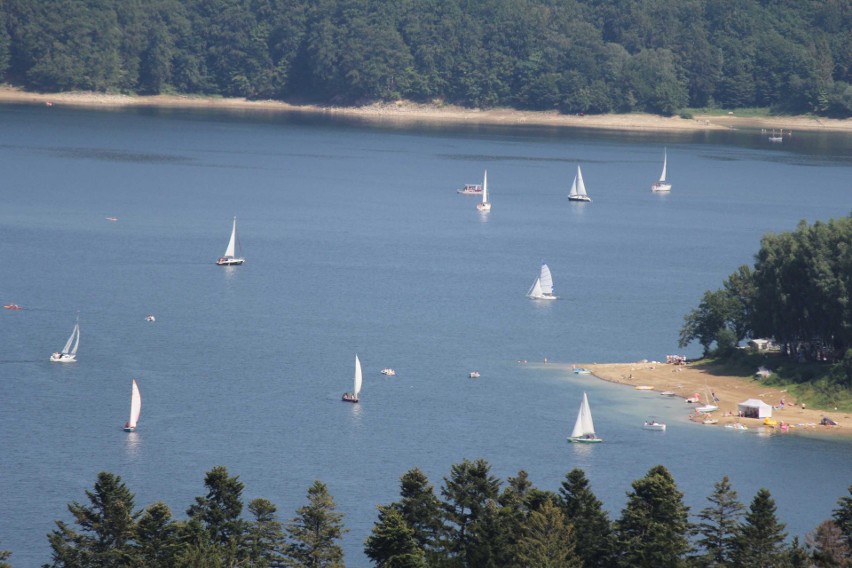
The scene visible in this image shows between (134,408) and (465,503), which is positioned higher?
(465,503)

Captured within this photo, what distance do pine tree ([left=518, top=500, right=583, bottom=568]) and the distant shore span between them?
36.0 meters

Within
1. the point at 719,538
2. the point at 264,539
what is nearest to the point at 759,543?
the point at 719,538

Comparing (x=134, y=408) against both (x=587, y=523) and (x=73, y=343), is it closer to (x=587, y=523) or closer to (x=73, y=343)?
(x=73, y=343)

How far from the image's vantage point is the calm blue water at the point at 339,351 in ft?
269

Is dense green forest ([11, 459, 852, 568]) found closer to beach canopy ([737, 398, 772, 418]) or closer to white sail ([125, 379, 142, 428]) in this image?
white sail ([125, 379, 142, 428])

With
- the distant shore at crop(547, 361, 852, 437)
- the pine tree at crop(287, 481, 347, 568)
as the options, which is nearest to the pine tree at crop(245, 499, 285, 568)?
the pine tree at crop(287, 481, 347, 568)

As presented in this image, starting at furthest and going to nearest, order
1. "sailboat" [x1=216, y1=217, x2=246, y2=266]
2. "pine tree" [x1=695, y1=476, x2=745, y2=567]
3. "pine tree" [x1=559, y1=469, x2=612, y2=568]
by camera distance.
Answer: "sailboat" [x1=216, y1=217, x2=246, y2=266] → "pine tree" [x1=559, y1=469, x2=612, y2=568] → "pine tree" [x1=695, y1=476, x2=745, y2=567]

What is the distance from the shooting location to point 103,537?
56562mm

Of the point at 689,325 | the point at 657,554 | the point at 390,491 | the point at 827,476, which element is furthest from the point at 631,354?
the point at 657,554

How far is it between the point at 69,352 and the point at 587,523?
5071cm

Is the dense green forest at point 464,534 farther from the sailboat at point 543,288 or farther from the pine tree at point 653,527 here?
the sailboat at point 543,288

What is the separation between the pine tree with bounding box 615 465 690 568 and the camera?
187 feet

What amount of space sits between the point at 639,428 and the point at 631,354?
61.4 feet

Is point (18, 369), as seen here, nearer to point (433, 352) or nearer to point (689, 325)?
point (433, 352)
